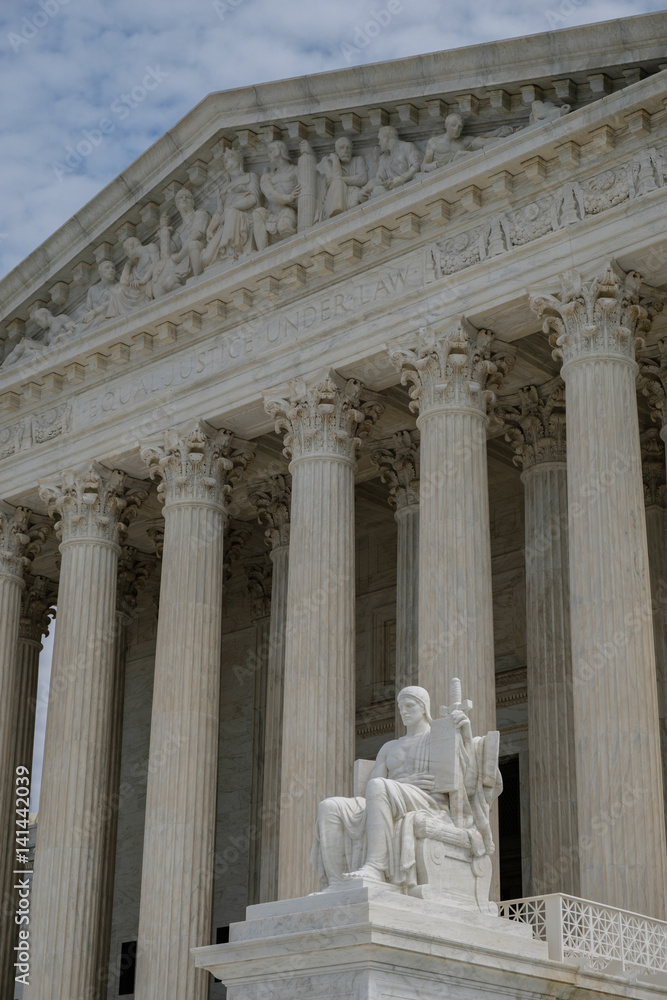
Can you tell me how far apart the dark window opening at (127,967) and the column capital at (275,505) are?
33.2 ft

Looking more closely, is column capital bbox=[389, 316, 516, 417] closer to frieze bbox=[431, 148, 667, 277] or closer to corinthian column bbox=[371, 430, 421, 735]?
frieze bbox=[431, 148, 667, 277]

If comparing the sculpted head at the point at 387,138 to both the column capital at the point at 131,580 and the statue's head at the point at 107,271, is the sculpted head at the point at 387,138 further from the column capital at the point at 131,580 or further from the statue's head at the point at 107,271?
the column capital at the point at 131,580

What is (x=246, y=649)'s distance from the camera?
120ft

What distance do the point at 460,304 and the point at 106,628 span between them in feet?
31.4

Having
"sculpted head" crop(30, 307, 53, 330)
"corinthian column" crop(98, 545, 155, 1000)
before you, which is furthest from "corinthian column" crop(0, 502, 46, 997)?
"sculpted head" crop(30, 307, 53, 330)

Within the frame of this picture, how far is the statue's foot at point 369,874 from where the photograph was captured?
15500 millimetres

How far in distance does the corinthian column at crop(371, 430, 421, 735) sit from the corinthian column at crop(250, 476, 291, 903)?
2.66 metres

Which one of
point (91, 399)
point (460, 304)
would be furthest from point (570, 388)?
point (91, 399)

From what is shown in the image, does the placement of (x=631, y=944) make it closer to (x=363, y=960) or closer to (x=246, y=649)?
(x=363, y=960)

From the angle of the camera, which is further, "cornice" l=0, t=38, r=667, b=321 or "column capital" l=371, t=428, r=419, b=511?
"column capital" l=371, t=428, r=419, b=511

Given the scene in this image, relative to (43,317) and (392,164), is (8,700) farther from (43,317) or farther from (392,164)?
(392,164)

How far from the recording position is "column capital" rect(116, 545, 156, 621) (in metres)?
36.4

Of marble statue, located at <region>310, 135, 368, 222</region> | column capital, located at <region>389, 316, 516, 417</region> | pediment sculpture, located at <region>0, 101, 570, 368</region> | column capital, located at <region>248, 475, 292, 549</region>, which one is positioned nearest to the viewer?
column capital, located at <region>389, 316, 516, 417</region>

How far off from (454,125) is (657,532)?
8607 mm
